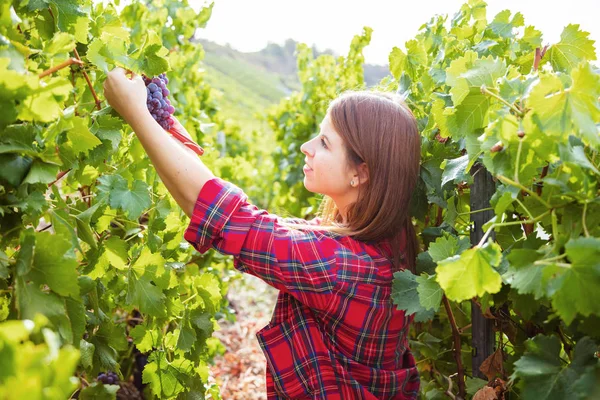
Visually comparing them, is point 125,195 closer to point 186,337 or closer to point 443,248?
point 186,337

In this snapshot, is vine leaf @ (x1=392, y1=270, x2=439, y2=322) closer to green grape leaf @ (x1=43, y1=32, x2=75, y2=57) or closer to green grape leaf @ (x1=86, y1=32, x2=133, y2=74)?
green grape leaf @ (x1=86, y1=32, x2=133, y2=74)

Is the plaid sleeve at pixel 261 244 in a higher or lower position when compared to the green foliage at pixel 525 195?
lower

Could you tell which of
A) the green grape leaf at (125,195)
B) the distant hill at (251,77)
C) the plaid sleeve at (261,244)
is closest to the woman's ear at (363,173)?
the plaid sleeve at (261,244)

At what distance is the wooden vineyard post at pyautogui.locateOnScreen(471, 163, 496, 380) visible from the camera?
5.57ft

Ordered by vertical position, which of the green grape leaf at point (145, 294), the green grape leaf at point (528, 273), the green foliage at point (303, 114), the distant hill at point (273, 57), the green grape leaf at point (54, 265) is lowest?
the distant hill at point (273, 57)

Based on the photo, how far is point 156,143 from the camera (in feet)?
4.99

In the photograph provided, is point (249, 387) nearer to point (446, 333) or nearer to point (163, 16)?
point (446, 333)

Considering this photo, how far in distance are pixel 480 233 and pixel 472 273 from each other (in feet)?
2.12

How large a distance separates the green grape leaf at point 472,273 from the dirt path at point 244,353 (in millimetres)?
2896

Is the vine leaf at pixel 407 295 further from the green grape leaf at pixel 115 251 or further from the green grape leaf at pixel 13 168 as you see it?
the green grape leaf at pixel 13 168

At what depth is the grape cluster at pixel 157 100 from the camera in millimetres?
1591

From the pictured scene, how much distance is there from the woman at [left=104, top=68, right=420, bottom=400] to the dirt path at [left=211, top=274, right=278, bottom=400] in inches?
84.3

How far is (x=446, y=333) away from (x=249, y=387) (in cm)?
229

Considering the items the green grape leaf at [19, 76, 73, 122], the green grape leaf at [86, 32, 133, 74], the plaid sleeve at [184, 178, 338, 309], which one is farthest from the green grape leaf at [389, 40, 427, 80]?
the green grape leaf at [19, 76, 73, 122]
